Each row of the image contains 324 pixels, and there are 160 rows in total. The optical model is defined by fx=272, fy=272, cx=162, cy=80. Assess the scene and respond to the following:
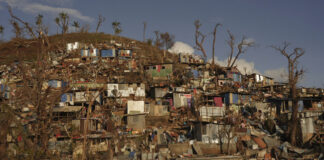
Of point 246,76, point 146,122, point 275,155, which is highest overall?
point 246,76

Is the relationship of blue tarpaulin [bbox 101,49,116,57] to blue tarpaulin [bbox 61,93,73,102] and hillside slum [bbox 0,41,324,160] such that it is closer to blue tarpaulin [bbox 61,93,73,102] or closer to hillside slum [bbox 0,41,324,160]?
hillside slum [bbox 0,41,324,160]

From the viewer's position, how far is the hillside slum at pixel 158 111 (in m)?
20.3

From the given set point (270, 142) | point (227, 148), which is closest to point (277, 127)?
point (270, 142)

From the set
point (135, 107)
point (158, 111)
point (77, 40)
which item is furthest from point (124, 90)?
point (77, 40)

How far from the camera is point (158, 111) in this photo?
1166 inches

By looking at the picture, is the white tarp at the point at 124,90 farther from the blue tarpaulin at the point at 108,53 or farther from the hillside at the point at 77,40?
the hillside at the point at 77,40

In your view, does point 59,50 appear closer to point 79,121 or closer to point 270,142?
point 79,121

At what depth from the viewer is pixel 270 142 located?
2331cm

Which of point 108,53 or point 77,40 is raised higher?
point 77,40

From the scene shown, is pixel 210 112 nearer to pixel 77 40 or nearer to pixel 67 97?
pixel 67 97

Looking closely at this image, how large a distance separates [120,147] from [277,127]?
50.0 feet

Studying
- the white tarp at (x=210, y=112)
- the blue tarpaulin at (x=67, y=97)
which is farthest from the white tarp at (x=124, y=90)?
the white tarp at (x=210, y=112)

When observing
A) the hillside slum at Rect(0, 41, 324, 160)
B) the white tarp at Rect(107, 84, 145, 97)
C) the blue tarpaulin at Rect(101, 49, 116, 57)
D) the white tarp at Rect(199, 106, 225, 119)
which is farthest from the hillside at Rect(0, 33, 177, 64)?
the white tarp at Rect(199, 106, 225, 119)

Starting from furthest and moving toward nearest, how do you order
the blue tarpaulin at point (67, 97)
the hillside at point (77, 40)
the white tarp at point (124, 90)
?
the hillside at point (77, 40), the white tarp at point (124, 90), the blue tarpaulin at point (67, 97)
